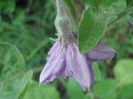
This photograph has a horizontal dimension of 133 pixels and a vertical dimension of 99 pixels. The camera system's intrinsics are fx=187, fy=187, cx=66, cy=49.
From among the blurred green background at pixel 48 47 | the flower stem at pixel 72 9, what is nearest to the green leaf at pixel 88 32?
the flower stem at pixel 72 9

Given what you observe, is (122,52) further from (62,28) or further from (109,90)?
(62,28)

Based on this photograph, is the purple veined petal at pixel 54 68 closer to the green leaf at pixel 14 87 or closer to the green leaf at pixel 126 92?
the green leaf at pixel 14 87

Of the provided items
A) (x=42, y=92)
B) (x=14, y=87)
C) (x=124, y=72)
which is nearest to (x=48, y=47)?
(x=42, y=92)

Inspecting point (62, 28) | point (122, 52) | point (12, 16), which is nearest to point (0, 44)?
point (62, 28)

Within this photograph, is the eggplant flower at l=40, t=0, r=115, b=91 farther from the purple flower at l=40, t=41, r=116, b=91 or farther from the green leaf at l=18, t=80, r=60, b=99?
the green leaf at l=18, t=80, r=60, b=99

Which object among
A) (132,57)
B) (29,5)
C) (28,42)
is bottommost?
(132,57)
